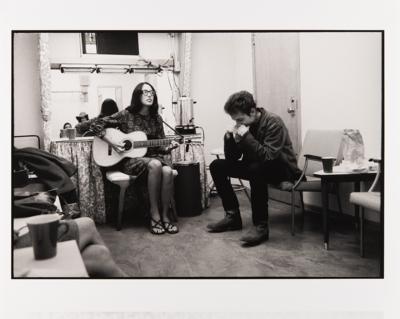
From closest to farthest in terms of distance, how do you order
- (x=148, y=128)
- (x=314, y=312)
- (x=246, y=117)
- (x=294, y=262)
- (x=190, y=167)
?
(x=314, y=312)
(x=294, y=262)
(x=246, y=117)
(x=148, y=128)
(x=190, y=167)

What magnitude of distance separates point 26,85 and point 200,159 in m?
1.26

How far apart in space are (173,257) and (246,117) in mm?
906

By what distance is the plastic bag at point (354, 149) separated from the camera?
1927 mm

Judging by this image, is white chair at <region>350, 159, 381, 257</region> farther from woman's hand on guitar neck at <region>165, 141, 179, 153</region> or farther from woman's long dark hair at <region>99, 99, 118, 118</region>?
woman's long dark hair at <region>99, 99, 118, 118</region>

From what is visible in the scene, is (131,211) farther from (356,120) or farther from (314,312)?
(356,120)

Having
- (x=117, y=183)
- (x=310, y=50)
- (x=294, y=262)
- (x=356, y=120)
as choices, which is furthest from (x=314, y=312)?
(x=117, y=183)

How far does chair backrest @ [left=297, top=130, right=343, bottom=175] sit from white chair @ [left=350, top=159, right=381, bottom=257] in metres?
0.28

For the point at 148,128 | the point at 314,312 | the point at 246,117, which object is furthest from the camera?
the point at 148,128

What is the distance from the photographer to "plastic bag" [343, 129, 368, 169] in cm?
193

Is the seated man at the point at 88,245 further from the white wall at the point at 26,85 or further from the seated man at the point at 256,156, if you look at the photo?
the seated man at the point at 256,156

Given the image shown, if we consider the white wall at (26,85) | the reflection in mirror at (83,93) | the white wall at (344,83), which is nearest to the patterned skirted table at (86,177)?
the reflection in mirror at (83,93)

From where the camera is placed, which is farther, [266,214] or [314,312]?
[266,214]
